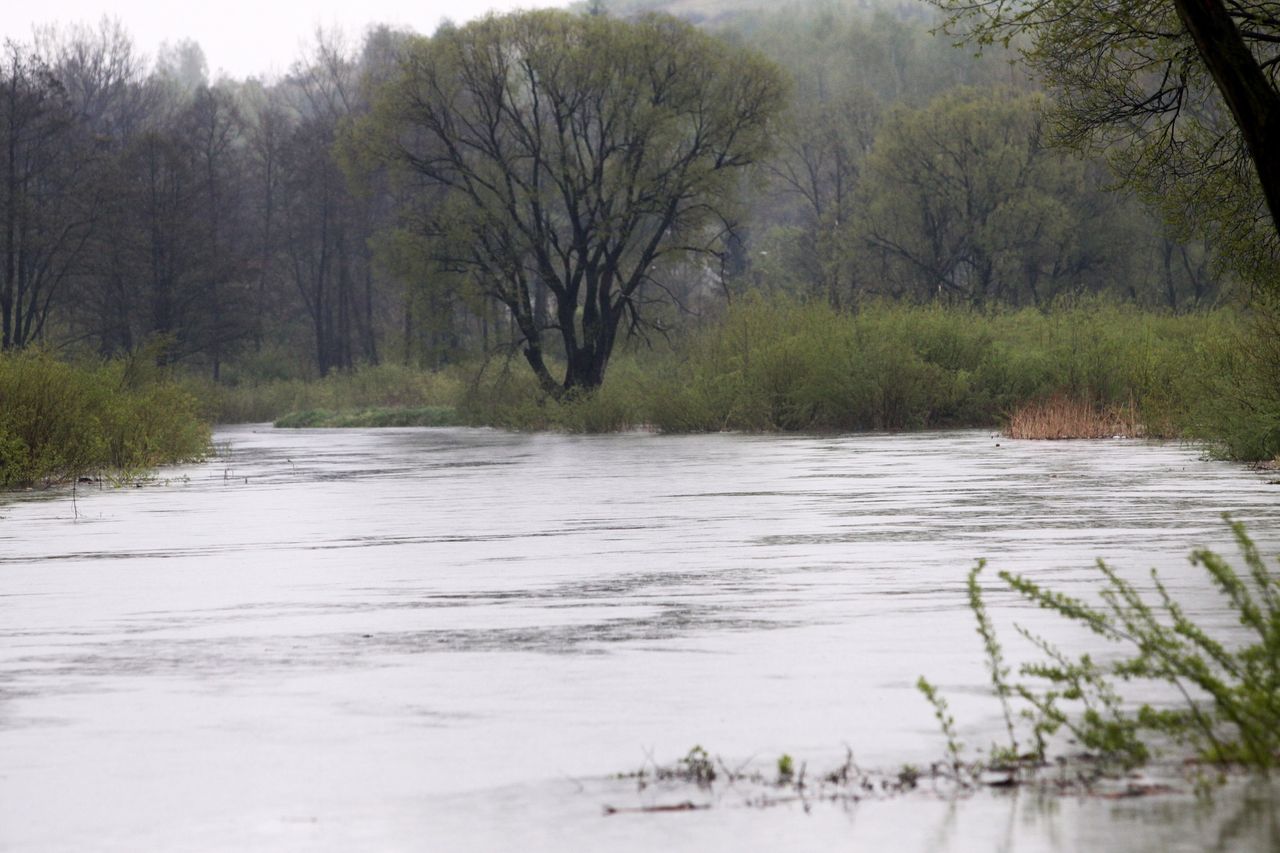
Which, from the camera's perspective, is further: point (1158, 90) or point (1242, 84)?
point (1158, 90)

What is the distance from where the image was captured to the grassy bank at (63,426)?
932 inches

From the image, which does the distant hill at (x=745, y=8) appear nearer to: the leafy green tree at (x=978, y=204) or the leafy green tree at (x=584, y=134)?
the leafy green tree at (x=978, y=204)

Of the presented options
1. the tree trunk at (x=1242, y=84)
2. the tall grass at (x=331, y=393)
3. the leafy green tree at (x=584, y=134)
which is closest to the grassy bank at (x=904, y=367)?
the leafy green tree at (x=584, y=134)

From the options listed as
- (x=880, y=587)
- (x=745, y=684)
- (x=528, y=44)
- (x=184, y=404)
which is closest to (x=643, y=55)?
(x=528, y=44)

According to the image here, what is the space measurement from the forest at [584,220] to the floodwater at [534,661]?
4996mm

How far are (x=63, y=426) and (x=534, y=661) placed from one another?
17531mm

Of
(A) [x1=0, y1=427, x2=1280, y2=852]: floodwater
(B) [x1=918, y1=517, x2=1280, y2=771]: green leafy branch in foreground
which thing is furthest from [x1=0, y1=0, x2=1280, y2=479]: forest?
(B) [x1=918, y1=517, x2=1280, y2=771]: green leafy branch in foreground

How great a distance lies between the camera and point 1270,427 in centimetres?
2178

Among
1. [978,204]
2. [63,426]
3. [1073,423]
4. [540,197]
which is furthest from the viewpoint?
[978,204]

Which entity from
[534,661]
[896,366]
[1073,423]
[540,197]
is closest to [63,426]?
[1073,423]

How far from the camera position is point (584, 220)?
7575cm

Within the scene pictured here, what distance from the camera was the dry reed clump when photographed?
33000 mm

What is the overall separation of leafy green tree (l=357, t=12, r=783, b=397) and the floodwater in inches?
1168

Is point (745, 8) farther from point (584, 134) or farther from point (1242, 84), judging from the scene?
point (1242, 84)
